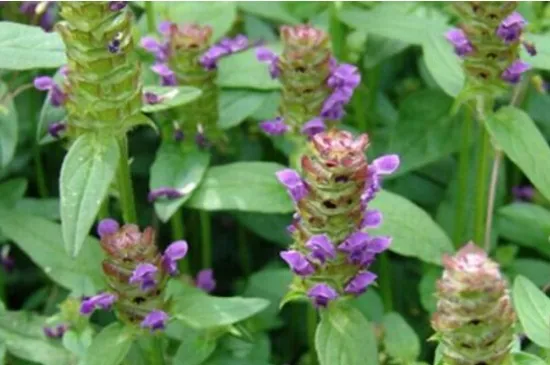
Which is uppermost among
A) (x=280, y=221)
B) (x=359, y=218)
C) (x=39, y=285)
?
(x=359, y=218)

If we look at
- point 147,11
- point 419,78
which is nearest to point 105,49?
point 147,11

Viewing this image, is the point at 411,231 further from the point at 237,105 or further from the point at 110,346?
the point at 110,346

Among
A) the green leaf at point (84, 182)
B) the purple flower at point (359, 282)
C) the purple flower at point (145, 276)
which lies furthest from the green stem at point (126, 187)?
the purple flower at point (359, 282)

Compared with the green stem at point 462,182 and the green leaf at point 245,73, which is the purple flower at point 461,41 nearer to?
the green stem at point 462,182

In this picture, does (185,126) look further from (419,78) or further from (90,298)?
(419,78)

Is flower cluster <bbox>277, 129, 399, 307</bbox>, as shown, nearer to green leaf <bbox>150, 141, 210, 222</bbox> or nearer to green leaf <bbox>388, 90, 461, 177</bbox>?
green leaf <bbox>150, 141, 210, 222</bbox>

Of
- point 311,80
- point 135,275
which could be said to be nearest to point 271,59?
point 311,80
